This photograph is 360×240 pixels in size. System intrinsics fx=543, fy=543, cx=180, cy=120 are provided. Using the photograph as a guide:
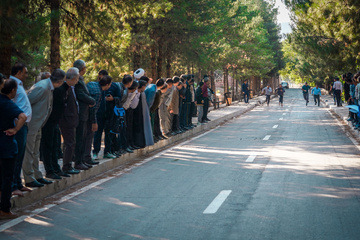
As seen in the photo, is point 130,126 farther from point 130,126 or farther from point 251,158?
point 251,158

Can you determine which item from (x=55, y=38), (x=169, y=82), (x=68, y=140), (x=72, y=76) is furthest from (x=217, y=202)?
(x=169, y=82)

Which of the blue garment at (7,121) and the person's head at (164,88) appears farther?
the person's head at (164,88)

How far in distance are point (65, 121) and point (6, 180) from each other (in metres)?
2.71

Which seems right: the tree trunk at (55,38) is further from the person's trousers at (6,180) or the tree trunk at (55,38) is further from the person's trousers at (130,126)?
the person's trousers at (6,180)

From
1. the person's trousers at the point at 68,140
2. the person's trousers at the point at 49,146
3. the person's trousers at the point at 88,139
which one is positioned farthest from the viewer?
the person's trousers at the point at 88,139

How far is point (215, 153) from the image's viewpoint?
47.8 feet

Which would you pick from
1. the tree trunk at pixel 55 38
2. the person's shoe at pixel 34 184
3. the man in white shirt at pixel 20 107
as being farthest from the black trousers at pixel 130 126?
the man in white shirt at pixel 20 107

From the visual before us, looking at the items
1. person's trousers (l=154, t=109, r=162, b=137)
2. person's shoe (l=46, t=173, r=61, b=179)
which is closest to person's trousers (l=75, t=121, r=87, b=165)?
person's shoe (l=46, t=173, r=61, b=179)

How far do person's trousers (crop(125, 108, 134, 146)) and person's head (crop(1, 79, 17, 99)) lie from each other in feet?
21.4

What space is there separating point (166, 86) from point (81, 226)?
9887mm

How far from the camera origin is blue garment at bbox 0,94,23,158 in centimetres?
712

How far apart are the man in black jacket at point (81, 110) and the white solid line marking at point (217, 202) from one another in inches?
125

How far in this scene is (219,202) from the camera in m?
8.12

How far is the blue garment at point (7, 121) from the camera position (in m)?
7.12
